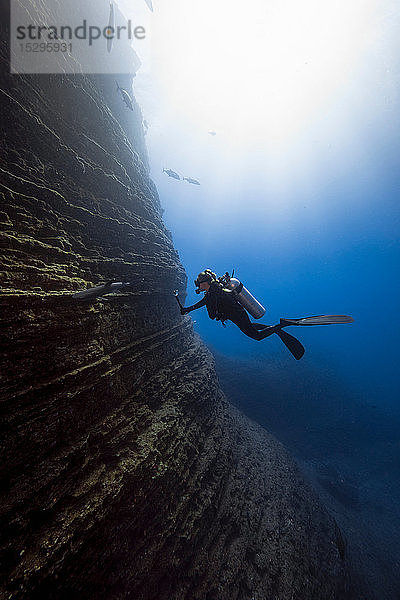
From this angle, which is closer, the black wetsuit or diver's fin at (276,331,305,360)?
the black wetsuit

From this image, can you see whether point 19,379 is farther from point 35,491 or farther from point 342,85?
point 342,85

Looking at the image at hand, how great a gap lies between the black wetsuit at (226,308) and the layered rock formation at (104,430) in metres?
2.64

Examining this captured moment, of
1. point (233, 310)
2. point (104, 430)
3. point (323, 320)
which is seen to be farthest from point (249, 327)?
point (104, 430)

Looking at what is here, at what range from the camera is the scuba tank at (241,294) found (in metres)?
6.38

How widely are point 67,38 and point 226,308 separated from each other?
13394mm

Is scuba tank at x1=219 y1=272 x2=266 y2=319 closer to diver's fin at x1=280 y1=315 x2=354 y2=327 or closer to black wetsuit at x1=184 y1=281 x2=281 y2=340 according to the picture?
black wetsuit at x1=184 y1=281 x2=281 y2=340

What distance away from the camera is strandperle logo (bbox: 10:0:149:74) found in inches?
273

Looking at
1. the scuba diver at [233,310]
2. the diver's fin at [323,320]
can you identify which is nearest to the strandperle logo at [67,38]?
the scuba diver at [233,310]

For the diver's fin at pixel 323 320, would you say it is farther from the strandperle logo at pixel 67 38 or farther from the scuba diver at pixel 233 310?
the strandperle logo at pixel 67 38

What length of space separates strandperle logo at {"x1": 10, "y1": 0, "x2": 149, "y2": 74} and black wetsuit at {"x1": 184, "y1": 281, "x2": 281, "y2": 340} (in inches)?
342

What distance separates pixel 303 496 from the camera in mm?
8992

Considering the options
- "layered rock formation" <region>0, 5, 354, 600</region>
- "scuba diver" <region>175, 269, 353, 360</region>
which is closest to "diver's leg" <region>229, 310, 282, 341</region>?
"scuba diver" <region>175, 269, 353, 360</region>

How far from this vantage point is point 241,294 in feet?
21.6

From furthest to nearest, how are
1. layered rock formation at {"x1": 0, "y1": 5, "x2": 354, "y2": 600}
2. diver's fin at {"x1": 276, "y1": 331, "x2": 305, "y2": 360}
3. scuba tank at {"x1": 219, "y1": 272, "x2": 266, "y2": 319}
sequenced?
scuba tank at {"x1": 219, "y1": 272, "x2": 266, "y2": 319} → diver's fin at {"x1": 276, "y1": 331, "x2": 305, "y2": 360} → layered rock formation at {"x1": 0, "y1": 5, "x2": 354, "y2": 600}
